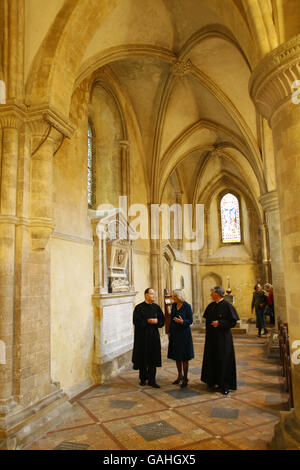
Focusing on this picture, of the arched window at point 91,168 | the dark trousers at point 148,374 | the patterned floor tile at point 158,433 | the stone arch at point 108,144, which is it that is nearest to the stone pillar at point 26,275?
the patterned floor tile at point 158,433

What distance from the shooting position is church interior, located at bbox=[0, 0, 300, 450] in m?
3.74

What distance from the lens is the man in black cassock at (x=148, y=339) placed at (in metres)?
5.97

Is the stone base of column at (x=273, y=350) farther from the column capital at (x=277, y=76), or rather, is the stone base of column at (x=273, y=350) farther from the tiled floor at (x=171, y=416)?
the column capital at (x=277, y=76)

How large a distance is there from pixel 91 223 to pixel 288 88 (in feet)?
Answer: 15.1

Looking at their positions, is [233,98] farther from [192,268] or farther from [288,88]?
[192,268]

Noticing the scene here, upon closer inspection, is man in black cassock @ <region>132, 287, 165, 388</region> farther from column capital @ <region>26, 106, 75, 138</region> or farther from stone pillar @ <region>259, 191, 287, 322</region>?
stone pillar @ <region>259, 191, 287, 322</region>

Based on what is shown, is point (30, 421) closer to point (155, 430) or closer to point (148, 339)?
point (155, 430)

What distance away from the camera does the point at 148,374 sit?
6.24m

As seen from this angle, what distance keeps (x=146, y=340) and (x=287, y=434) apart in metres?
3.16

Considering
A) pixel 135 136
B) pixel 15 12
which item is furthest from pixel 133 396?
pixel 135 136

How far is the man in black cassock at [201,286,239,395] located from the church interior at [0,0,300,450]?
297 millimetres

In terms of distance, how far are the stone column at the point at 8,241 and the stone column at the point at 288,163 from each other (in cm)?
309

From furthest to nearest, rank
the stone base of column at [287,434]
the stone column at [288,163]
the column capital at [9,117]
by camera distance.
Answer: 1. the column capital at [9,117]
2. the stone column at [288,163]
3. the stone base of column at [287,434]
